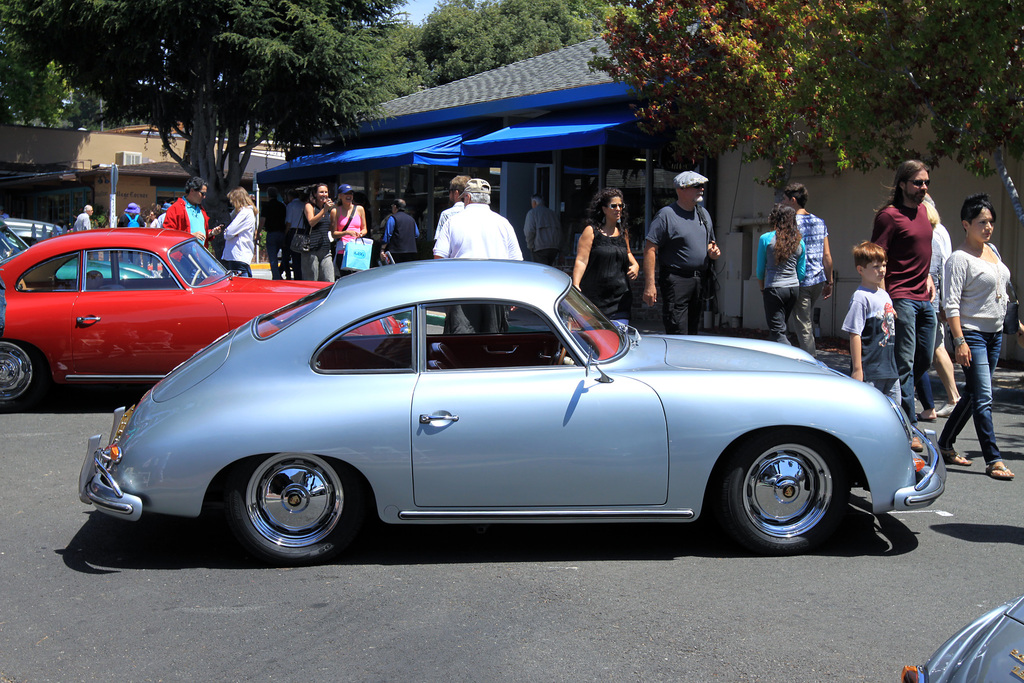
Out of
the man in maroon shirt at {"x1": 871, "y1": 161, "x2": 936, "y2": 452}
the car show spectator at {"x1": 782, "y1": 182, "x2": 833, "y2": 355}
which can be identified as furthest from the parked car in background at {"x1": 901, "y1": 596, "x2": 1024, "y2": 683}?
the car show spectator at {"x1": 782, "y1": 182, "x2": 833, "y2": 355}

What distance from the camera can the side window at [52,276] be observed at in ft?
26.5

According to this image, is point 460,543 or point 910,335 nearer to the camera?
point 460,543

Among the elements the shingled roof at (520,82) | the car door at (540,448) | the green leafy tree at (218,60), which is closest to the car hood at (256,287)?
the car door at (540,448)

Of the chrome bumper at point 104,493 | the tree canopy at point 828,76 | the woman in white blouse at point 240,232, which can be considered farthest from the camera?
the woman in white blouse at point 240,232

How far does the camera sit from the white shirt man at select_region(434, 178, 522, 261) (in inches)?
325

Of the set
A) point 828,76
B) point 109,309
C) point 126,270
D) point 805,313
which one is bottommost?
point 109,309

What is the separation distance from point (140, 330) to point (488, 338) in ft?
12.5

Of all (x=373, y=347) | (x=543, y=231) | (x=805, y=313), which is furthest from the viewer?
(x=543, y=231)

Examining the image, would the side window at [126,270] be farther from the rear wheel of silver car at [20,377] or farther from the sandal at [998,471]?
the sandal at [998,471]

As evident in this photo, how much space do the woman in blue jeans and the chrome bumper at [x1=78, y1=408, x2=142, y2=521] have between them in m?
4.85

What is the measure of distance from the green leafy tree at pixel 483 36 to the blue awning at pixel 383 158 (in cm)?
2048

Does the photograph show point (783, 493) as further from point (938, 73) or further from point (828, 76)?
point (828, 76)

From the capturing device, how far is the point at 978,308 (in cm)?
609

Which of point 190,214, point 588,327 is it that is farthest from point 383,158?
point 588,327
